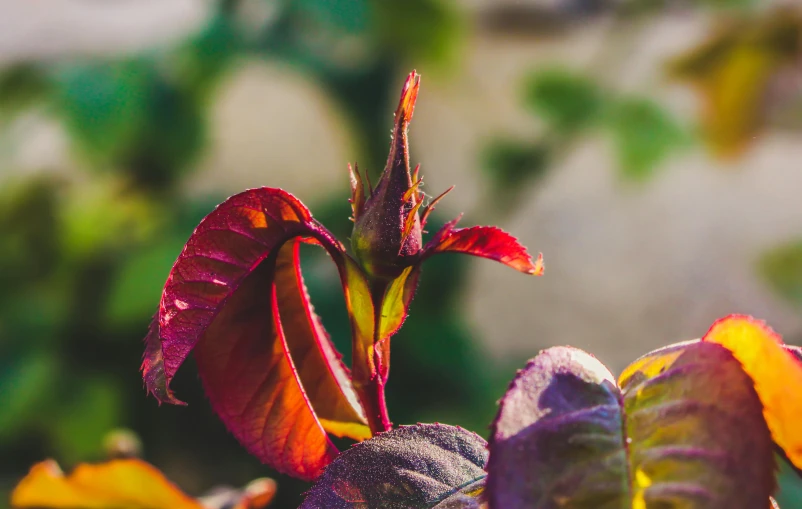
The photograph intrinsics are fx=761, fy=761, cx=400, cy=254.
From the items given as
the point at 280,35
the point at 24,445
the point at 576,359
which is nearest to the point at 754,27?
the point at 280,35

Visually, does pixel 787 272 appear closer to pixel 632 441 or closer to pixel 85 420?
pixel 85 420

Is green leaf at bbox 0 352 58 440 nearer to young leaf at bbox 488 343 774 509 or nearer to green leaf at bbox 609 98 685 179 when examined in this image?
green leaf at bbox 609 98 685 179

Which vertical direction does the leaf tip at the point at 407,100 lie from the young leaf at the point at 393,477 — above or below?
above

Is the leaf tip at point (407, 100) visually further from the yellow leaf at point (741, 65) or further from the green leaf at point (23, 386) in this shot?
the green leaf at point (23, 386)

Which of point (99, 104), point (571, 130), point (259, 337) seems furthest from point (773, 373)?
point (571, 130)

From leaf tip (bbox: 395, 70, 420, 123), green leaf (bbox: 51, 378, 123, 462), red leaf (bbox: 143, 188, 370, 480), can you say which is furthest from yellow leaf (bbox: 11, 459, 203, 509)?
green leaf (bbox: 51, 378, 123, 462)

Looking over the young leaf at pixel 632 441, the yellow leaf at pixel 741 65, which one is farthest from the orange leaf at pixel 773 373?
the yellow leaf at pixel 741 65
